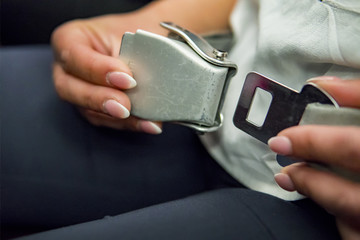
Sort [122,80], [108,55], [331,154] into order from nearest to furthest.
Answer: [331,154]
[122,80]
[108,55]

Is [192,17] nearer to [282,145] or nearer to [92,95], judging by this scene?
[92,95]

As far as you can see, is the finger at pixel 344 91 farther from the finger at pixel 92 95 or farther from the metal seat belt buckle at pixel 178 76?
the finger at pixel 92 95

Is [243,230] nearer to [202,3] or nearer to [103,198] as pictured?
[103,198]

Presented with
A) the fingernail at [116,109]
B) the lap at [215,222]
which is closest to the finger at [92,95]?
the fingernail at [116,109]

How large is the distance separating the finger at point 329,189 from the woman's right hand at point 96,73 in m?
0.17

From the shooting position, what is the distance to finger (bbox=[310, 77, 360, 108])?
30 cm

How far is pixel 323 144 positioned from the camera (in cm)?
28

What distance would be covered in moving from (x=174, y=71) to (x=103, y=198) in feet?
0.71

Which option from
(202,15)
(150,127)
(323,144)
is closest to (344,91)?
(323,144)

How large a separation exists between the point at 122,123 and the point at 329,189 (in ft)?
0.86

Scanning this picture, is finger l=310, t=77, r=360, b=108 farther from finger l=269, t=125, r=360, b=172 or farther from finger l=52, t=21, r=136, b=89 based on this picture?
finger l=52, t=21, r=136, b=89

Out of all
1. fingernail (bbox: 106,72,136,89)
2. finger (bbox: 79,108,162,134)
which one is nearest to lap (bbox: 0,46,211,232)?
finger (bbox: 79,108,162,134)

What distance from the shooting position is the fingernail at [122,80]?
15.4 inches

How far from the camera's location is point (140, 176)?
19.9 inches
